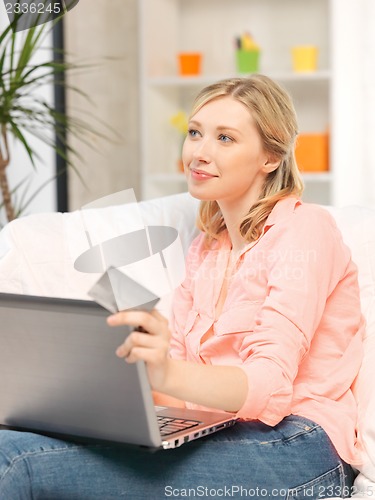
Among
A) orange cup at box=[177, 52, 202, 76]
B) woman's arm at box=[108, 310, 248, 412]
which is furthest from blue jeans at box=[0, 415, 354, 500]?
orange cup at box=[177, 52, 202, 76]

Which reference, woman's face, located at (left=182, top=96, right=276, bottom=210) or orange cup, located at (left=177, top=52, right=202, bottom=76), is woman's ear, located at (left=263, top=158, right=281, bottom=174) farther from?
orange cup, located at (left=177, top=52, right=202, bottom=76)

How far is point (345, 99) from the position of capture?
11.7 feet

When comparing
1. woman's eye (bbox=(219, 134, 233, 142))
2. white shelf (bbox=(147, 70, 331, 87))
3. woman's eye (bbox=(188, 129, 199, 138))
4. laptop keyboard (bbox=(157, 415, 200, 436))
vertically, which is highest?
white shelf (bbox=(147, 70, 331, 87))

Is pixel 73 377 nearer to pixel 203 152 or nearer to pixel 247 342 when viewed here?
pixel 247 342

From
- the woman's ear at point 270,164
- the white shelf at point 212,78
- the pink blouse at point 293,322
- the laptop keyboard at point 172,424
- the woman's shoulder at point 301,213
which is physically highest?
the white shelf at point 212,78

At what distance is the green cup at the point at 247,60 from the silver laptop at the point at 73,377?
8.82 feet

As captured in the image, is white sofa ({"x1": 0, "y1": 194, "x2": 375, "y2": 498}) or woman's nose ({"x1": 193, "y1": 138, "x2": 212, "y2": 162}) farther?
white sofa ({"x1": 0, "y1": 194, "x2": 375, "y2": 498})

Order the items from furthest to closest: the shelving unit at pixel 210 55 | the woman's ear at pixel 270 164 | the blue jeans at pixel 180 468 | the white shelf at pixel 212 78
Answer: the shelving unit at pixel 210 55 → the white shelf at pixel 212 78 → the woman's ear at pixel 270 164 → the blue jeans at pixel 180 468

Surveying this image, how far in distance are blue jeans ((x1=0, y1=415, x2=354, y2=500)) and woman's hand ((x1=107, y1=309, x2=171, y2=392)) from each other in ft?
0.73

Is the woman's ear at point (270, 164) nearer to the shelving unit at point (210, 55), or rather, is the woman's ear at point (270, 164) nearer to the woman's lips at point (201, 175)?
the woman's lips at point (201, 175)

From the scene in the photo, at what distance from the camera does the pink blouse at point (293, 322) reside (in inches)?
51.7

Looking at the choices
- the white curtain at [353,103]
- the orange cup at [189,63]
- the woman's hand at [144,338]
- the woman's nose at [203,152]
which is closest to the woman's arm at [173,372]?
the woman's hand at [144,338]

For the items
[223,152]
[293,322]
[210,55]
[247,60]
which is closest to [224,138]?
[223,152]

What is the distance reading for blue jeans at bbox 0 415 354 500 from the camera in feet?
4.05
